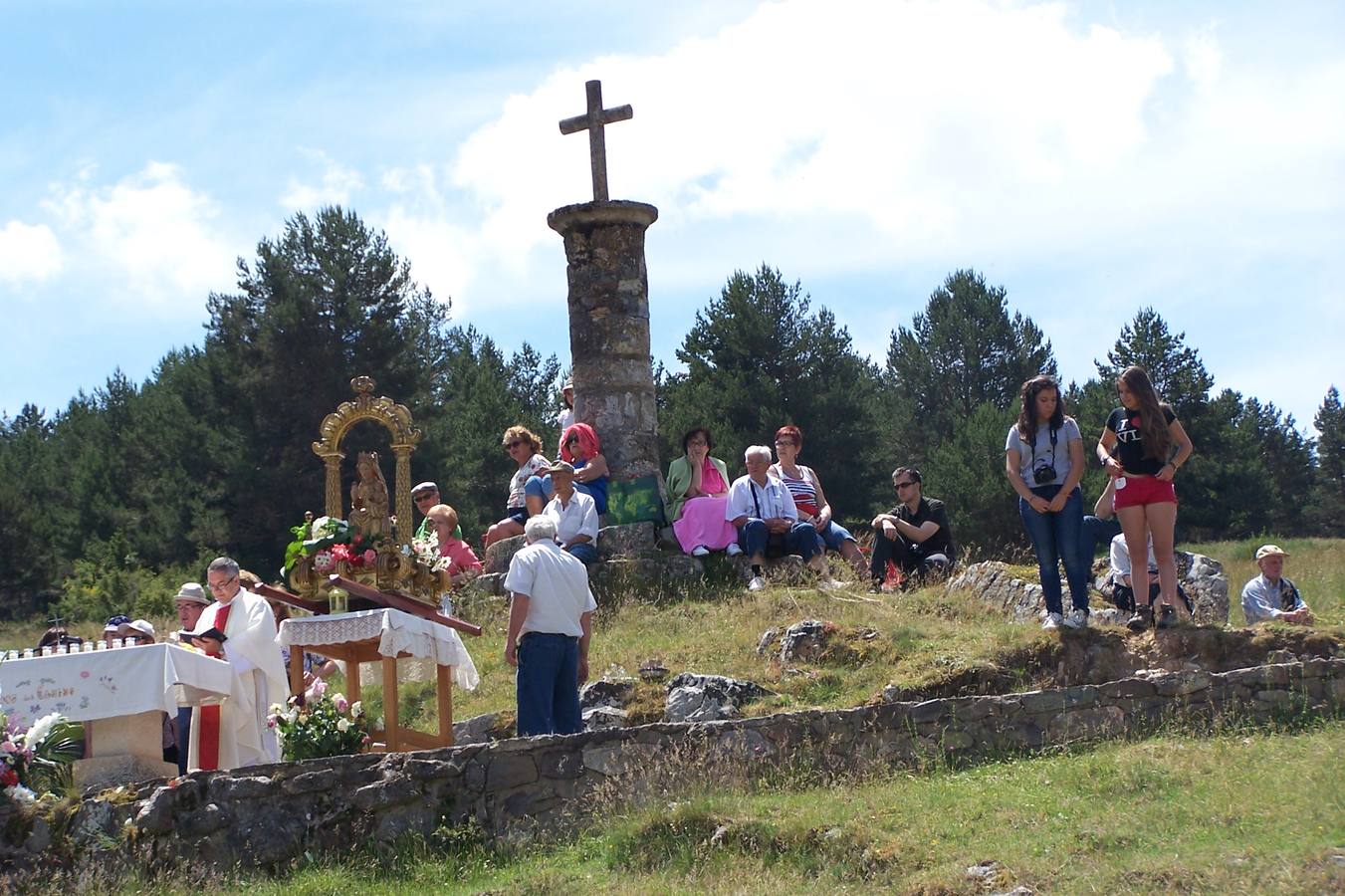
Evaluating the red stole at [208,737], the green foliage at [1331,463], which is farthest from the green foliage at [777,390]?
the red stole at [208,737]

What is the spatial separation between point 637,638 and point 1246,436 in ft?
91.8

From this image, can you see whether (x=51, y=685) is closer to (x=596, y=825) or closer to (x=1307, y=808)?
(x=596, y=825)

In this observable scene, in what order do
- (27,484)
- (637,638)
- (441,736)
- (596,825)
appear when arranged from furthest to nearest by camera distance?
(27,484), (637,638), (441,736), (596,825)

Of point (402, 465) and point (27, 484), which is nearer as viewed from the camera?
point (402, 465)

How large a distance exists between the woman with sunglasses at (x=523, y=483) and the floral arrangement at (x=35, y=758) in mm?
6190

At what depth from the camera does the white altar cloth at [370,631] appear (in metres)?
9.95

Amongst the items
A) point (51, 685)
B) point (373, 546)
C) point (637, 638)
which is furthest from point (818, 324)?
point (51, 685)

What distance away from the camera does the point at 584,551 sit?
14328mm

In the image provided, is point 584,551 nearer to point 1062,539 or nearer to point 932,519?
point 932,519

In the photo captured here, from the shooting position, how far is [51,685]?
346 inches

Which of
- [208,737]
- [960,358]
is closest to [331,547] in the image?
[208,737]

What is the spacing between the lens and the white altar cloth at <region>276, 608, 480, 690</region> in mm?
9953

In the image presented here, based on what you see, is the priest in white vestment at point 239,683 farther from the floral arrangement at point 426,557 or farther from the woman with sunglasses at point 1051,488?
the woman with sunglasses at point 1051,488

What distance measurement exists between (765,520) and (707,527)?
76 cm
